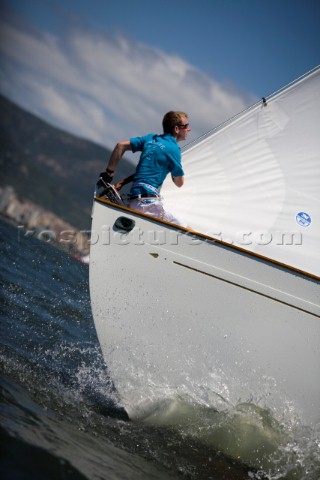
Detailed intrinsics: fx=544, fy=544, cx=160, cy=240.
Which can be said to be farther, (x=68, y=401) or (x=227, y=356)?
(x=227, y=356)

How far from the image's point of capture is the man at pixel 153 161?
5898mm

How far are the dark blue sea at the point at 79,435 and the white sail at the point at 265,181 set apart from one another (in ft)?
7.50

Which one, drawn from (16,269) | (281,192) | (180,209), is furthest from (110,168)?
(16,269)

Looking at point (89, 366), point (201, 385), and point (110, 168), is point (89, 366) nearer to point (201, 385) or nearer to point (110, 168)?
point (201, 385)

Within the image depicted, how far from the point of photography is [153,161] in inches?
233

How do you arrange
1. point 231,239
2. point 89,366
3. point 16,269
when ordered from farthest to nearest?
1. point 16,269
2. point 89,366
3. point 231,239

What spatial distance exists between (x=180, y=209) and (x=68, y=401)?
2614 mm

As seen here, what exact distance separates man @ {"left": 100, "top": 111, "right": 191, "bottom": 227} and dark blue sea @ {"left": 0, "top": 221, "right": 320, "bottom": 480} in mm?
2193

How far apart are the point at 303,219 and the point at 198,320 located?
200cm

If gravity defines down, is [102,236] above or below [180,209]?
below

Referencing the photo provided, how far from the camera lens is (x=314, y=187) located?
6891 millimetres

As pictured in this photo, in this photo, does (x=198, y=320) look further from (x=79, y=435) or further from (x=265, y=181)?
(x=265, y=181)

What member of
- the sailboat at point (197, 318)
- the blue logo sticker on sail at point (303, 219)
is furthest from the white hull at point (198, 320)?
the blue logo sticker on sail at point (303, 219)

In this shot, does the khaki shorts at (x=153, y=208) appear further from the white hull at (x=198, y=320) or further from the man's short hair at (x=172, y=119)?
the man's short hair at (x=172, y=119)
